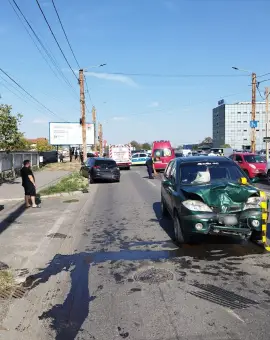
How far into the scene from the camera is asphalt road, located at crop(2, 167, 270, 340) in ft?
13.2

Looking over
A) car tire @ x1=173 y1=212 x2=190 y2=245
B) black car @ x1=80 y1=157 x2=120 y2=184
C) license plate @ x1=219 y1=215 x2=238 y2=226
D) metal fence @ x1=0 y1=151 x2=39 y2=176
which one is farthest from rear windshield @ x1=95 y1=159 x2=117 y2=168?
license plate @ x1=219 y1=215 x2=238 y2=226

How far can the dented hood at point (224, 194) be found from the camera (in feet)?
22.5

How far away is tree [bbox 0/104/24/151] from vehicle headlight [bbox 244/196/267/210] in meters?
13.4

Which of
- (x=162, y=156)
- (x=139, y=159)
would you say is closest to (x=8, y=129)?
(x=162, y=156)

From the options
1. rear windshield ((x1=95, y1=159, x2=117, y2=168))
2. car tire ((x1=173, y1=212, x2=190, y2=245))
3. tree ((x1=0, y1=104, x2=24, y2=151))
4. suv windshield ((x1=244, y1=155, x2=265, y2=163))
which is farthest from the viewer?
rear windshield ((x1=95, y1=159, x2=117, y2=168))

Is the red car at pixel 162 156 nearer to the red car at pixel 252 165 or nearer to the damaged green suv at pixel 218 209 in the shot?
the red car at pixel 252 165

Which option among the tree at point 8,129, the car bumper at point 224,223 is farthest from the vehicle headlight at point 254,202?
the tree at point 8,129

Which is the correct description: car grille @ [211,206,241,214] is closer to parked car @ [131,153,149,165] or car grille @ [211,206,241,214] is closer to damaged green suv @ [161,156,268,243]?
damaged green suv @ [161,156,268,243]

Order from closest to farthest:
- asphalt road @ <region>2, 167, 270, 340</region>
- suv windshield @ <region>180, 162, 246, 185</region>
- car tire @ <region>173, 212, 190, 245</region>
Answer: asphalt road @ <region>2, 167, 270, 340</region>, car tire @ <region>173, 212, 190, 245</region>, suv windshield @ <region>180, 162, 246, 185</region>

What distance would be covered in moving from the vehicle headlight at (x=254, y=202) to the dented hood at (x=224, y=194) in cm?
6

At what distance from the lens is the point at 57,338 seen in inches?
153

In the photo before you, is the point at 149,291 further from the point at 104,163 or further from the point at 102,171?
the point at 104,163

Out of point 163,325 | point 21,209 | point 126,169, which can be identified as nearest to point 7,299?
point 163,325

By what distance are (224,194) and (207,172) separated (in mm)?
1308
